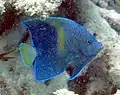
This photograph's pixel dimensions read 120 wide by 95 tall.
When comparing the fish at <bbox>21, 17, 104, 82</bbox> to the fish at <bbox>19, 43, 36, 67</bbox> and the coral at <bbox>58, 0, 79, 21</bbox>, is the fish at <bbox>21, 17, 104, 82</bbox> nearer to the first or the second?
the fish at <bbox>19, 43, 36, 67</bbox>

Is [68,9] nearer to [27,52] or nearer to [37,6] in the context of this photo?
[37,6]

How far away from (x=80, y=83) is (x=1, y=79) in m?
0.66

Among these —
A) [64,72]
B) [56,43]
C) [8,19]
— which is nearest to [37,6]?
[8,19]

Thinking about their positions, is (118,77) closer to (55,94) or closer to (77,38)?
(55,94)

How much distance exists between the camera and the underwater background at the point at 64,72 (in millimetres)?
1698

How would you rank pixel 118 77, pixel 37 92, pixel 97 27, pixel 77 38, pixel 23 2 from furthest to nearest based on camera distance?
pixel 97 27
pixel 118 77
pixel 37 92
pixel 23 2
pixel 77 38

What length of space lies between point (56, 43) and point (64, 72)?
1.88ft

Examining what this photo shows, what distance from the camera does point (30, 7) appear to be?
168 centimetres

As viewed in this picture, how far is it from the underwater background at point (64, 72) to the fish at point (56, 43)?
7.2 inches

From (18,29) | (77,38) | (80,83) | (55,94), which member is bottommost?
(80,83)

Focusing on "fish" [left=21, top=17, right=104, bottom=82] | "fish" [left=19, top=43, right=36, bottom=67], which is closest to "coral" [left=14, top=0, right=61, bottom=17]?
"fish" [left=21, top=17, right=104, bottom=82]

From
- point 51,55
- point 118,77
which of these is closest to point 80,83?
point 118,77

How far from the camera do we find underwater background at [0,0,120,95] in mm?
1698

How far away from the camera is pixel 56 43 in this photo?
4.60ft
